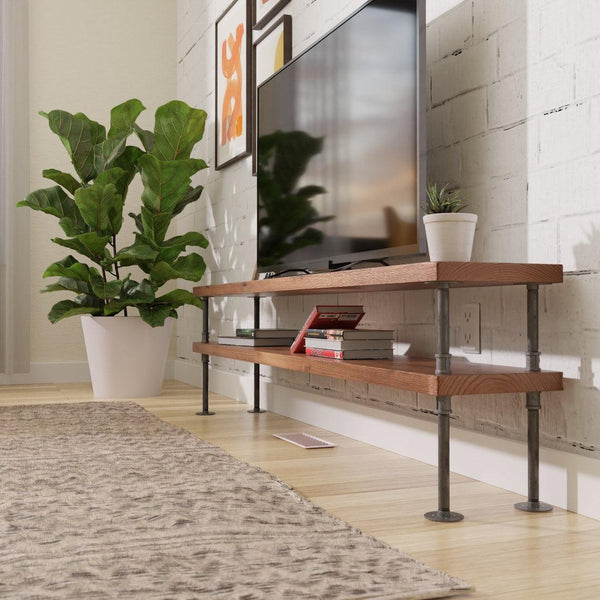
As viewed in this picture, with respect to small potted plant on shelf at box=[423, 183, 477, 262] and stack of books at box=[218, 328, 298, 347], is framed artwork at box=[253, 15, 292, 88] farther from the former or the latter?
small potted plant on shelf at box=[423, 183, 477, 262]

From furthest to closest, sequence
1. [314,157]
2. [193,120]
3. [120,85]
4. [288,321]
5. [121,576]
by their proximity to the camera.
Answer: [120,85], [193,120], [288,321], [314,157], [121,576]

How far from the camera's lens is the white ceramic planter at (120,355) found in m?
3.62

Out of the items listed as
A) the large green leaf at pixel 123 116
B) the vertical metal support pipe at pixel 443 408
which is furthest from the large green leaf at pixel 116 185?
the vertical metal support pipe at pixel 443 408

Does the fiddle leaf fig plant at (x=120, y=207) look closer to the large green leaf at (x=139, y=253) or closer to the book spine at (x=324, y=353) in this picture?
the large green leaf at (x=139, y=253)

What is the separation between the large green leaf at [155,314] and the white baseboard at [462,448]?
636 mm

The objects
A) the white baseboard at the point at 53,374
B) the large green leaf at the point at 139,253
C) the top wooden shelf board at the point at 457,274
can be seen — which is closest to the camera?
the top wooden shelf board at the point at 457,274

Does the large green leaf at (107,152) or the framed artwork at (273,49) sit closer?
the framed artwork at (273,49)

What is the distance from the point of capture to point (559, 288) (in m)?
1.67

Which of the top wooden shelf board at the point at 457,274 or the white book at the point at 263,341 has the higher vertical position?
the top wooden shelf board at the point at 457,274

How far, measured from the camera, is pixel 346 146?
2.25 meters

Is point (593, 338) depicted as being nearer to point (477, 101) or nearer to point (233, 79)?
point (477, 101)

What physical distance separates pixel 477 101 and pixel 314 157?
0.66m

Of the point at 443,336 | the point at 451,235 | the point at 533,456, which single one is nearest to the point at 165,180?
the point at 451,235

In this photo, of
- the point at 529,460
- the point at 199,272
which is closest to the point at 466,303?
the point at 529,460
